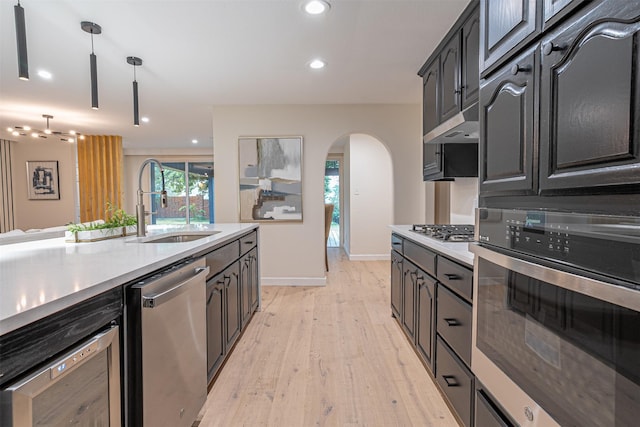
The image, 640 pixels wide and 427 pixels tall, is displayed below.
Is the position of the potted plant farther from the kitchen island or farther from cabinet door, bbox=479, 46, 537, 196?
cabinet door, bbox=479, 46, 537, 196

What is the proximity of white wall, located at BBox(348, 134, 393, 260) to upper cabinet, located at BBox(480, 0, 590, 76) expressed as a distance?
4751mm

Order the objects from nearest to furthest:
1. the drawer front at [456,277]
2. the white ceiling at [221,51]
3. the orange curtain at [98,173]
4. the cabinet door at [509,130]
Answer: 1. the cabinet door at [509,130]
2. the drawer front at [456,277]
3. the white ceiling at [221,51]
4. the orange curtain at [98,173]

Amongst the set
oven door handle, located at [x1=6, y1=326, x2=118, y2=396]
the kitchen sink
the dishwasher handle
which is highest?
the kitchen sink

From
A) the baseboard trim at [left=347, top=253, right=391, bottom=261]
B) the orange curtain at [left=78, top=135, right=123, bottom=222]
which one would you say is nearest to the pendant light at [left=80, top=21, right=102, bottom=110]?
the baseboard trim at [left=347, top=253, right=391, bottom=261]

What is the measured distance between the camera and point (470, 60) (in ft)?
6.60

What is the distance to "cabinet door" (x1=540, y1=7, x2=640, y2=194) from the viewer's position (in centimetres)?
66

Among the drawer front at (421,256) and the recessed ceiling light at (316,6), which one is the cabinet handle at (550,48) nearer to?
the drawer front at (421,256)

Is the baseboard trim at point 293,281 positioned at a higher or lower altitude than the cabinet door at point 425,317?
lower

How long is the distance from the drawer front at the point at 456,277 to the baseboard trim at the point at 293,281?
104 inches

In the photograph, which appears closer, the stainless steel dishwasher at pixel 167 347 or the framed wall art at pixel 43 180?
the stainless steel dishwasher at pixel 167 347

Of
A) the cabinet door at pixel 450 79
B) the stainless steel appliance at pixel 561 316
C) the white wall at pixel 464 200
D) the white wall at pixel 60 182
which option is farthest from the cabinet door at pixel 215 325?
the white wall at pixel 60 182

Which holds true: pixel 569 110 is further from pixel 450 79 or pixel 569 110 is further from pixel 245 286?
pixel 245 286

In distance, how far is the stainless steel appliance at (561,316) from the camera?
25.1 inches

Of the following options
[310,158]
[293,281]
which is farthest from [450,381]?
[310,158]
